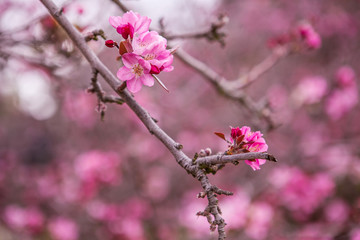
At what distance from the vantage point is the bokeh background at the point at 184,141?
2.57 m

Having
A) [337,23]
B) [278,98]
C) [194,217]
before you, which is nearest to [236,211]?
[194,217]

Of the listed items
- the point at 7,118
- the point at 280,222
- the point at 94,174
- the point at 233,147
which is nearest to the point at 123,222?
the point at 94,174

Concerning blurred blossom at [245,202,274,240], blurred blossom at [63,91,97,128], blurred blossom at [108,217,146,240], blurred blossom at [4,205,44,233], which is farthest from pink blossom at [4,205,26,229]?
blurred blossom at [245,202,274,240]

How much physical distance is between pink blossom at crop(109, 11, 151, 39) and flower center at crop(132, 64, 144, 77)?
80 millimetres

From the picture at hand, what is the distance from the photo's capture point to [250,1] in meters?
6.08

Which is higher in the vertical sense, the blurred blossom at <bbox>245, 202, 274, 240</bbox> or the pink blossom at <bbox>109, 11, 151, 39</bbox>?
the blurred blossom at <bbox>245, 202, 274, 240</bbox>

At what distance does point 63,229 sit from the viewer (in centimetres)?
312

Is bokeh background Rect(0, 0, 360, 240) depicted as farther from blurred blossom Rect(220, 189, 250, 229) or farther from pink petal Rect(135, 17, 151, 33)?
pink petal Rect(135, 17, 151, 33)

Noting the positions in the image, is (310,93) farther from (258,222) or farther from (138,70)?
(138,70)

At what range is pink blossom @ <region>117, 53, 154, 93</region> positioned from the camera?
77 centimetres

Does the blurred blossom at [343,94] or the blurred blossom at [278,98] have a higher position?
the blurred blossom at [278,98]

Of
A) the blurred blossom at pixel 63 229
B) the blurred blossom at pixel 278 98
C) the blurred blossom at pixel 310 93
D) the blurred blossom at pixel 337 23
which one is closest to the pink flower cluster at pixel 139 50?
the blurred blossom at pixel 278 98

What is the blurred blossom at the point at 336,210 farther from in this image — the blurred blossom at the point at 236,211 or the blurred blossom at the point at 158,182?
the blurred blossom at the point at 158,182

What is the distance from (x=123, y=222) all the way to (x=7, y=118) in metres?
4.81
